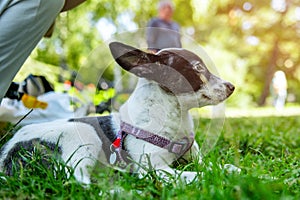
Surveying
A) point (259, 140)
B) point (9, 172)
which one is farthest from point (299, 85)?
point (9, 172)

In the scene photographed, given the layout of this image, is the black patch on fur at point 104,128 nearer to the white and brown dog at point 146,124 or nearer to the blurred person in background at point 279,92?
the white and brown dog at point 146,124

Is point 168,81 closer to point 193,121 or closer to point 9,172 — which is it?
point 193,121

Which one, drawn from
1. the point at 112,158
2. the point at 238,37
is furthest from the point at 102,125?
the point at 238,37

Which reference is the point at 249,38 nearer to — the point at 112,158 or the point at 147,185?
the point at 112,158

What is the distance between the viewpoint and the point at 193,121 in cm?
214

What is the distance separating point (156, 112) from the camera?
1915 millimetres

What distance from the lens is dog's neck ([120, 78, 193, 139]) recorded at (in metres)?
1.90

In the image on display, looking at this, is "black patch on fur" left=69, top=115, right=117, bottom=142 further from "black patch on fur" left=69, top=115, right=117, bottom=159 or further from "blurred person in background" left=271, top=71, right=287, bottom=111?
"blurred person in background" left=271, top=71, right=287, bottom=111

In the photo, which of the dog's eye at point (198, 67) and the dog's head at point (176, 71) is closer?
the dog's head at point (176, 71)

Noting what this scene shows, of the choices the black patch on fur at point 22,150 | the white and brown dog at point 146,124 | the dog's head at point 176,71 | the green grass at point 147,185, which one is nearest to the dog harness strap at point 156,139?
the white and brown dog at point 146,124

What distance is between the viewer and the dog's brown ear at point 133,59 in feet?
5.84

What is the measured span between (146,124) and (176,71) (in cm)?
30

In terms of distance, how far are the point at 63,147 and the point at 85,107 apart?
1.43 meters

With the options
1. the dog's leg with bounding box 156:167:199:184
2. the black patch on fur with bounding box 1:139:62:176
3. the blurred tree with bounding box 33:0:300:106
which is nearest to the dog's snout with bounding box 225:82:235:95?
the dog's leg with bounding box 156:167:199:184
